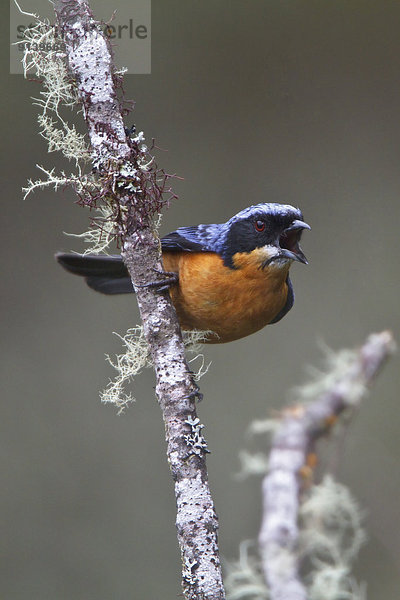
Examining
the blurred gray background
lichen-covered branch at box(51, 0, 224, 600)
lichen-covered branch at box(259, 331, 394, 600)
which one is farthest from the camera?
the blurred gray background

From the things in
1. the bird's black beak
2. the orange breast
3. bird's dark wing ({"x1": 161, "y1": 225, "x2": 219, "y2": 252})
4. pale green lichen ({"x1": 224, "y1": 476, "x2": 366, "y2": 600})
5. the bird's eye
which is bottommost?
pale green lichen ({"x1": 224, "y1": 476, "x2": 366, "y2": 600})

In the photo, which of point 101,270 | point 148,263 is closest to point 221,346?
point 101,270

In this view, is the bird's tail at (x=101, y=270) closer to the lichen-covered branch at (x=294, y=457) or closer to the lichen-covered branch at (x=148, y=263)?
the lichen-covered branch at (x=294, y=457)

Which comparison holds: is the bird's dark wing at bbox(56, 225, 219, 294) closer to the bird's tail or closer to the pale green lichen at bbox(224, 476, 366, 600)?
the bird's tail

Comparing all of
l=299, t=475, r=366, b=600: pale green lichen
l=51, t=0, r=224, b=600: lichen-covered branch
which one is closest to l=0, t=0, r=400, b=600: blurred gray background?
l=299, t=475, r=366, b=600: pale green lichen

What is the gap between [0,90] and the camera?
3.95 m

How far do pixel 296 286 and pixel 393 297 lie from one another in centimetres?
56

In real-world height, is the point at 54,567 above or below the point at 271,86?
below

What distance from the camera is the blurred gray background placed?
395 cm

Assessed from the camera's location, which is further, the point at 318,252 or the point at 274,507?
the point at 318,252

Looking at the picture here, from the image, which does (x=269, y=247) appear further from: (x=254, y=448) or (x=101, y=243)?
(x=254, y=448)

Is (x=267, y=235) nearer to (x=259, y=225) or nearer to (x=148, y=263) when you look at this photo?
(x=259, y=225)

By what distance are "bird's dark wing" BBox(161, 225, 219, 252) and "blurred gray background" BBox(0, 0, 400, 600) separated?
1.52 m

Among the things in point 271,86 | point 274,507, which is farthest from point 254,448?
point 271,86
